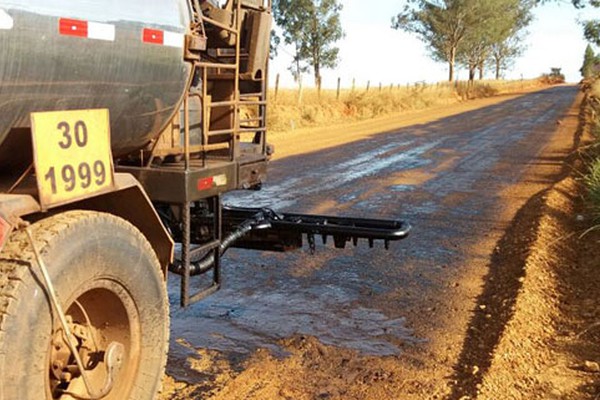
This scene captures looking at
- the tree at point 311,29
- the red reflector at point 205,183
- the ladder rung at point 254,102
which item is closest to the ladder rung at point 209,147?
the red reflector at point 205,183

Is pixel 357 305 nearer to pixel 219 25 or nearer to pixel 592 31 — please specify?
pixel 219 25

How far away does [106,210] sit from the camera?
3.32m

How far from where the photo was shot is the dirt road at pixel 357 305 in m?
4.44

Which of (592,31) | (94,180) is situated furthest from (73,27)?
(592,31)

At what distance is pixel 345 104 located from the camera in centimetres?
3238

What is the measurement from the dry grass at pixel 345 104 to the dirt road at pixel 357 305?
12.8 meters

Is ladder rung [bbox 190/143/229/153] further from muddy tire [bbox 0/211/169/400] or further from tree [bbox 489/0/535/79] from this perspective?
tree [bbox 489/0/535/79]

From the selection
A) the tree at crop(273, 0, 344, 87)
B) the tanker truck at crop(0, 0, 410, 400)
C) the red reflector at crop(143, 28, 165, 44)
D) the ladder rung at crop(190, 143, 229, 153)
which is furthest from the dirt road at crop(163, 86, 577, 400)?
the tree at crop(273, 0, 344, 87)

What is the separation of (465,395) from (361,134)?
61.7 ft

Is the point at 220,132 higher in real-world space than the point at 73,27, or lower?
lower

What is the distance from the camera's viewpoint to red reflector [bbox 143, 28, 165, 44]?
3.12 metres

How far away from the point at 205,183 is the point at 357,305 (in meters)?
2.44

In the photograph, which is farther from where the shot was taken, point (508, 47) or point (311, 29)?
point (508, 47)

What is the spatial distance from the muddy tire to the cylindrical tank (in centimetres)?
44
